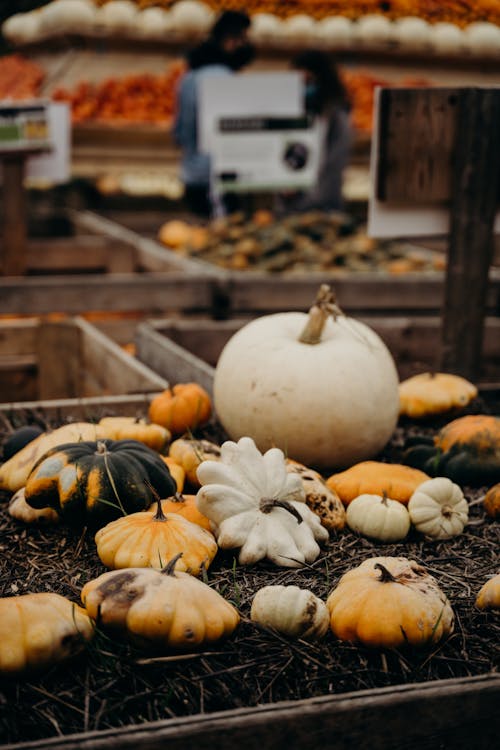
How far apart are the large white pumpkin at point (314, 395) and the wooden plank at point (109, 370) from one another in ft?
1.83

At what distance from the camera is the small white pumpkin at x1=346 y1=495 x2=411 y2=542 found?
2.61 meters

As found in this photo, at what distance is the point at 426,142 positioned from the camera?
407 centimetres

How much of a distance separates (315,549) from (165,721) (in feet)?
2.87

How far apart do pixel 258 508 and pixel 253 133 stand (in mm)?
6304

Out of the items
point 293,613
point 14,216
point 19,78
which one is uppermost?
point 19,78

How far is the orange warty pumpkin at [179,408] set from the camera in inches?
134

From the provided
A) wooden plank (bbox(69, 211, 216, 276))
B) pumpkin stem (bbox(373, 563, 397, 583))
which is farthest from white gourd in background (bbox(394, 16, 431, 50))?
pumpkin stem (bbox(373, 563, 397, 583))

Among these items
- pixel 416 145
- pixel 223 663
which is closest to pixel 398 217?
pixel 416 145

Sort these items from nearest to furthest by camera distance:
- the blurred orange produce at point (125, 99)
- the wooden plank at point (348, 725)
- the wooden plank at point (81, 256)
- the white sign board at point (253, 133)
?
the wooden plank at point (348, 725) → the wooden plank at point (81, 256) → the white sign board at point (253, 133) → the blurred orange produce at point (125, 99)

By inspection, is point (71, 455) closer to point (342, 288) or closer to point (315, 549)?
point (315, 549)

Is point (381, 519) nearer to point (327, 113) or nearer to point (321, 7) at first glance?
point (327, 113)

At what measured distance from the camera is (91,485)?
2.50 metres

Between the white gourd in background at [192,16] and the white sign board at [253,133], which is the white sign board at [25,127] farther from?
the white gourd in background at [192,16]

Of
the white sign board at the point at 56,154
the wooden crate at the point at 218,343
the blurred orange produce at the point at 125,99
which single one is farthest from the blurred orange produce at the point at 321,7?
the wooden crate at the point at 218,343
